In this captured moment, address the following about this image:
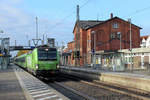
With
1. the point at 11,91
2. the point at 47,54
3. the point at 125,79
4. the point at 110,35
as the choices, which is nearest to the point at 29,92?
the point at 11,91

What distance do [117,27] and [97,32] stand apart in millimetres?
5694

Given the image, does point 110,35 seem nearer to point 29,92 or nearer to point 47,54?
point 47,54

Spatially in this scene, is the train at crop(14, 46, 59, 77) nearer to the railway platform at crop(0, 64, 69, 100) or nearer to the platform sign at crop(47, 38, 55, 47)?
the railway platform at crop(0, 64, 69, 100)

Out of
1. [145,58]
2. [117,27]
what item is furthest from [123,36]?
[145,58]

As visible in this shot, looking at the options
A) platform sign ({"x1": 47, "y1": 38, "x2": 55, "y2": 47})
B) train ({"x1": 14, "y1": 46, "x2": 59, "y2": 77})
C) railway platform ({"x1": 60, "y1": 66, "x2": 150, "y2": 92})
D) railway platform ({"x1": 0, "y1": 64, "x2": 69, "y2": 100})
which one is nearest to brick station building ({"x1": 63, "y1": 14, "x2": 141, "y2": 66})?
platform sign ({"x1": 47, "y1": 38, "x2": 55, "y2": 47})

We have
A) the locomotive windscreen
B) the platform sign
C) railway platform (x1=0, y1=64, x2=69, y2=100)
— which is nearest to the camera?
railway platform (x1=0, y1=64, x2=69, y2=100)

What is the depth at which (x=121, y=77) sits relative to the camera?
1659 centimetres

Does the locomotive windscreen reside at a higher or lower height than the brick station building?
lower

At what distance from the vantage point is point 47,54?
764 inches

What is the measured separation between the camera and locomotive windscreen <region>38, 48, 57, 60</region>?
752 inches

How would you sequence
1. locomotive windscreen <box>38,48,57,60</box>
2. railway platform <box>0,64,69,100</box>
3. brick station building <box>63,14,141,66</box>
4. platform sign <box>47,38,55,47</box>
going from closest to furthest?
1. railway platform <box>0,64,69,100</box>
2. locomotive windscreen <box>38,48,57,60</box>
3. platform sign <box>47,38,55,47</box>
4. brick station building <box>63,14,141,66</box>

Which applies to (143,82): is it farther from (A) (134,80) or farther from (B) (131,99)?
(B) (131,99)

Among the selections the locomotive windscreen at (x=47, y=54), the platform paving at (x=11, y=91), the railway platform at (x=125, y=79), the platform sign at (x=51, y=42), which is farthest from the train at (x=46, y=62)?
the platform sign at (x=51, y=42)

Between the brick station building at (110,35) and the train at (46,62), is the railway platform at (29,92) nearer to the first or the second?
the train at (46,62)
